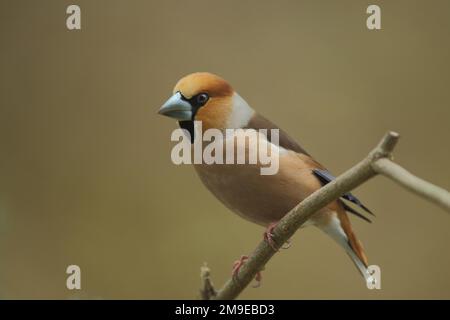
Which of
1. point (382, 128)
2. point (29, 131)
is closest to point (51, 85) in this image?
point (29, 131)

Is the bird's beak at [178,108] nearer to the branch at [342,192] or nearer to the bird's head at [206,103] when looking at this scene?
the bird's head at [206,103]

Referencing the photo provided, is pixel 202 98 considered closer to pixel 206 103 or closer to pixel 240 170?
pixel 206 103

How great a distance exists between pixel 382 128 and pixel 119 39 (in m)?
0.93

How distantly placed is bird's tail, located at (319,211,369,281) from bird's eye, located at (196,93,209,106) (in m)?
0.38

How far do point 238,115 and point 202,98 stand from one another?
0.10m

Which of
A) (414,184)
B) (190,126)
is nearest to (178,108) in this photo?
(190,126)

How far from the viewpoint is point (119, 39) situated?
2146mm

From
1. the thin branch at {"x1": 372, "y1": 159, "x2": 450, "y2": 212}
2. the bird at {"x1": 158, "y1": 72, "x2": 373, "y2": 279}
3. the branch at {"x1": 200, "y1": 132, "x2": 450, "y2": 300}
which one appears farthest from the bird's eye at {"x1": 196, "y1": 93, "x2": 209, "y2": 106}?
the thin branch at {"x1": 372, "y1": 159, "x2": 450, "y2": 212}

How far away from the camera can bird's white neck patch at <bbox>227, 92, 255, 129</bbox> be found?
4.24ft

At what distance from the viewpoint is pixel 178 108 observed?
1184 mm

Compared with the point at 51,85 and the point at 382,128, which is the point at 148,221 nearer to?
the point at 51,85

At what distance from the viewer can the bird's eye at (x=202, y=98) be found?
4.09 ft

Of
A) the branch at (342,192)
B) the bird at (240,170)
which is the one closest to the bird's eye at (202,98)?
the bird at (240,170)

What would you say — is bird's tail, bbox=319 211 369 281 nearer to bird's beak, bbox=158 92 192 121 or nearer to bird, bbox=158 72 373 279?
bird, bbox=158 72 373 279
